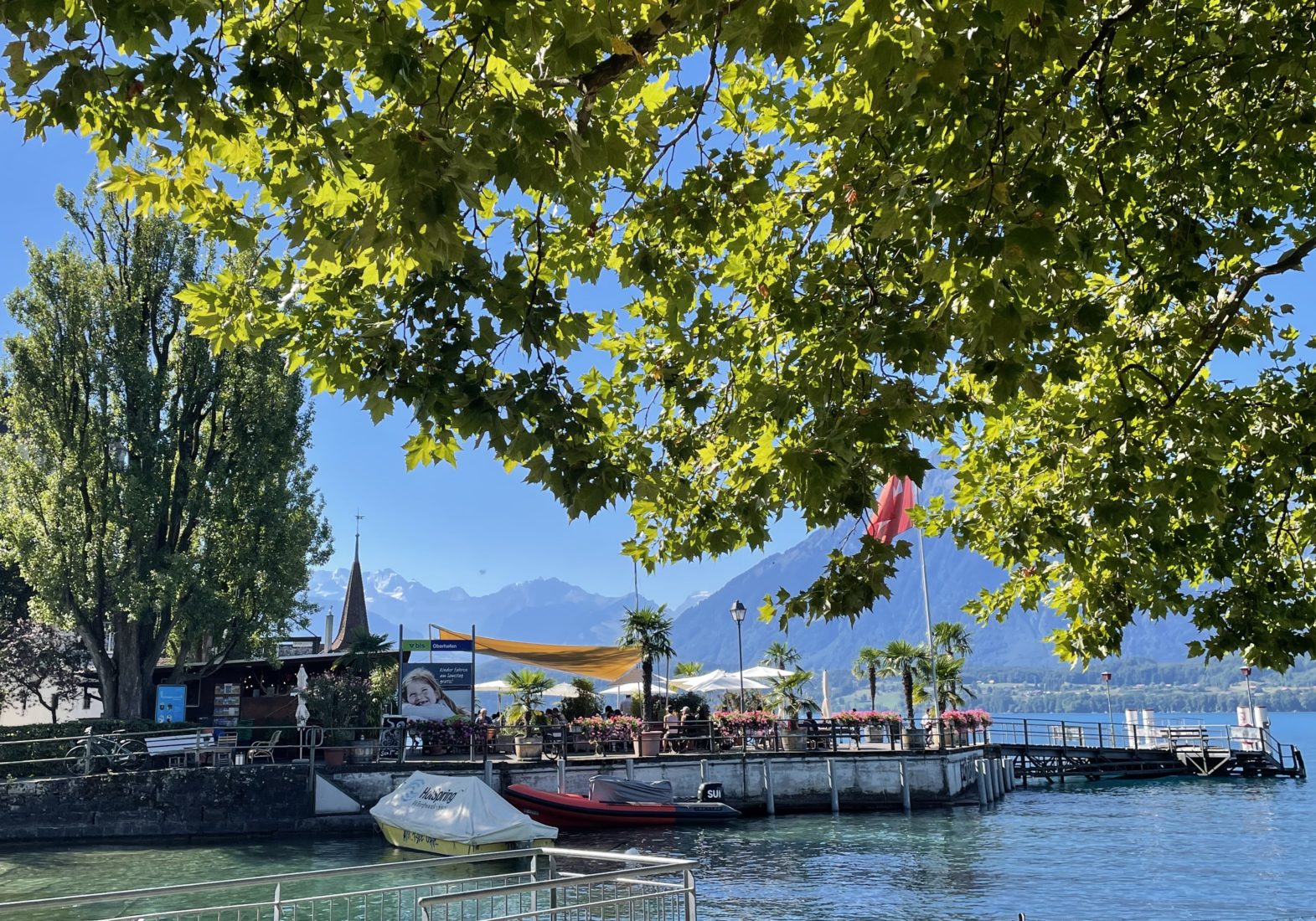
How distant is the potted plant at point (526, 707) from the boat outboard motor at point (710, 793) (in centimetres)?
517

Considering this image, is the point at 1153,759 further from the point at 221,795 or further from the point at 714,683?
the point at 221,795

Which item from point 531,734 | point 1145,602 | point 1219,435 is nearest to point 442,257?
point 1219,435

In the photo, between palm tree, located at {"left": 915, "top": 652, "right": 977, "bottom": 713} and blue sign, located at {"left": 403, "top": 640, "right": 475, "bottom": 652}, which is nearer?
blue sign, located at {"left": 403, "top": 640, "right": 475, "bottom": 652}

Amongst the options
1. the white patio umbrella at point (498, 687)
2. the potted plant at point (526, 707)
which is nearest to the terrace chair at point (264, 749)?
the potted plant at point (526, 707)

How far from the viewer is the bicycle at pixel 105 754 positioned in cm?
2786

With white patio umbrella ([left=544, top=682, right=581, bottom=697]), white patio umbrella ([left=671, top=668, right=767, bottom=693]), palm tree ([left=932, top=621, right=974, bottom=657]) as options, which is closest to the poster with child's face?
white patio umbrella ([left=544, top=682, right=581, bottom=697])

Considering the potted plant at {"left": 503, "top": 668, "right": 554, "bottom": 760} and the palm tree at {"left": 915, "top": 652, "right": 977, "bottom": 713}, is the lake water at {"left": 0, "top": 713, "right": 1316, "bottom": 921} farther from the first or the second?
the palm tree at {"left": 915, "top": 652, "right": 977, "bottom": 713}

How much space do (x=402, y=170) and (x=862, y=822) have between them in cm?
3153

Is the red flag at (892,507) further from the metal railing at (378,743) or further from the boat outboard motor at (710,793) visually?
the metal railing at (378,743)

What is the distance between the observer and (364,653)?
123 ft

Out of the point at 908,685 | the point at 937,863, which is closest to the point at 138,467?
the point at 937,863

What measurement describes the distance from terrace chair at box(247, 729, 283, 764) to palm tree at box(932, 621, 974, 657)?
37.0m

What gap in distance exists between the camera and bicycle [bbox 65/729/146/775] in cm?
2786

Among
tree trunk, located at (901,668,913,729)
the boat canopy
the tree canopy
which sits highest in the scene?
the tree canopy
